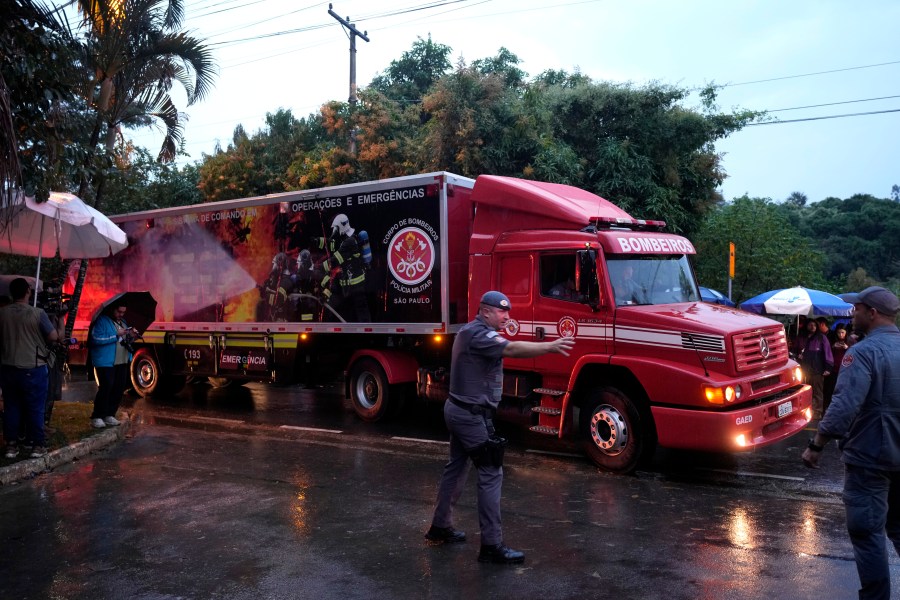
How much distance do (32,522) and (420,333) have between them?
17.7 ft

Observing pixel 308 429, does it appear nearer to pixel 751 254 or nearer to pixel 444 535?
pixel 444 535

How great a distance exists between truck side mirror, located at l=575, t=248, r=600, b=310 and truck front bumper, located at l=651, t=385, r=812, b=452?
138cm

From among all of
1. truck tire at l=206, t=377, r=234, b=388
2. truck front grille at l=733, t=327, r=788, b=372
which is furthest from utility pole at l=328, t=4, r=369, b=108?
truck front grille at l=733, t=327, r=788, b=372

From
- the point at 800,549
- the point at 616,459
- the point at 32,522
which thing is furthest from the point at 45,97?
the point at 800,549

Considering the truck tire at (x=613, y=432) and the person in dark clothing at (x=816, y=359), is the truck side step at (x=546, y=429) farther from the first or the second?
the person in dark clothing at (x=816, y=359)

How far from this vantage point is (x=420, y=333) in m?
10.5

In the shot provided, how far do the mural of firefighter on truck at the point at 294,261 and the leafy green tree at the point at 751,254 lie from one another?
1147 centimetres

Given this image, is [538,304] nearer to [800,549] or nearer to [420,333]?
[420,333]

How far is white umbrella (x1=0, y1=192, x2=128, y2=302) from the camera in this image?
365 inches

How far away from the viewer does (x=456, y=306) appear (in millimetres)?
10320

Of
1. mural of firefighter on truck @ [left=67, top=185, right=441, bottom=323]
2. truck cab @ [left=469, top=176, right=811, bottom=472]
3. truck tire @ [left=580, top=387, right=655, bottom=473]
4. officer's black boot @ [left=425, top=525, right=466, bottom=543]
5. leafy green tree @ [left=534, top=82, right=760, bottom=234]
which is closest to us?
officer's black boot @ [left=425, top=525, right=466, bottom=543]

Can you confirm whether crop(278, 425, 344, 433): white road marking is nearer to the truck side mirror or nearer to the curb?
the curb

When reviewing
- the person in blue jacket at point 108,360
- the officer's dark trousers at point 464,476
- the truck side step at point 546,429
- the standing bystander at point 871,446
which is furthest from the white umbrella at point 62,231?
the standing bystander at point 871,446

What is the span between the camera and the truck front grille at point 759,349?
7.45 m
